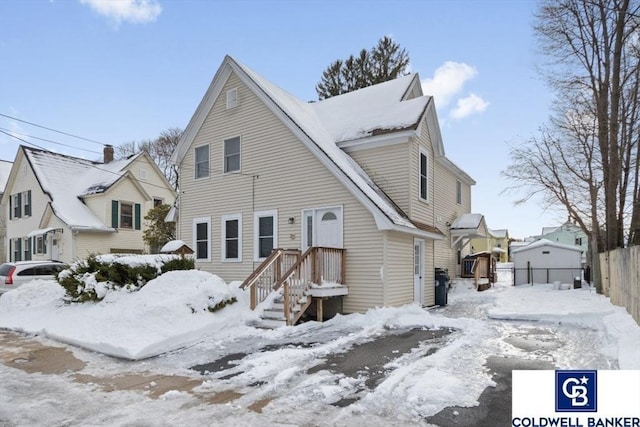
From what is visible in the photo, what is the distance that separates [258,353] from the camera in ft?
24.3

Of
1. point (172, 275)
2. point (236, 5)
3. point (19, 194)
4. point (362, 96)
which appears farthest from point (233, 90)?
point (19, 194)

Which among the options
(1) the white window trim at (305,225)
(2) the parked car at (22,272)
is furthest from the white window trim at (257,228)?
(2) the parked car at (22,272)

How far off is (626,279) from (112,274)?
41.8 ft

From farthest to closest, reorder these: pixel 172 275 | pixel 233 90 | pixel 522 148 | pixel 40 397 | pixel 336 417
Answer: pixel 522 148 < pixel 233 90 < pixel 172 275 < pixel 40 397 < pixel 336 417

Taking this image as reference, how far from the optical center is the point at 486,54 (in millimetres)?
12664

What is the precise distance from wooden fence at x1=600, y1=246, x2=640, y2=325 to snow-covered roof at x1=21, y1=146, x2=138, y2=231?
23.1 m

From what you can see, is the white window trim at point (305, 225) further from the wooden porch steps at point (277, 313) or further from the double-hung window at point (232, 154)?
the double-hung window at point (232, 154)

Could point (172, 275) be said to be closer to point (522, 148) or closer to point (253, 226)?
point (253, 226)

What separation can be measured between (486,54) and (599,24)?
8280 millimetres

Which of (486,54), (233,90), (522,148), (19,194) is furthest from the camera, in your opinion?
(19,194)

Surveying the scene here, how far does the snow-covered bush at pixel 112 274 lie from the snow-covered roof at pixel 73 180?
38.8 feet

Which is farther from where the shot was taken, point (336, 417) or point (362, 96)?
point (362, 96)

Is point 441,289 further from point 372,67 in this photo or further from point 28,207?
point 28,207

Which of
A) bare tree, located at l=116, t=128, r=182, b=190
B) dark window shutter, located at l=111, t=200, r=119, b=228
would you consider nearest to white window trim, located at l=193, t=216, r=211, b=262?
dark window shutter, located at l=111, t=200, r=119, b=228
